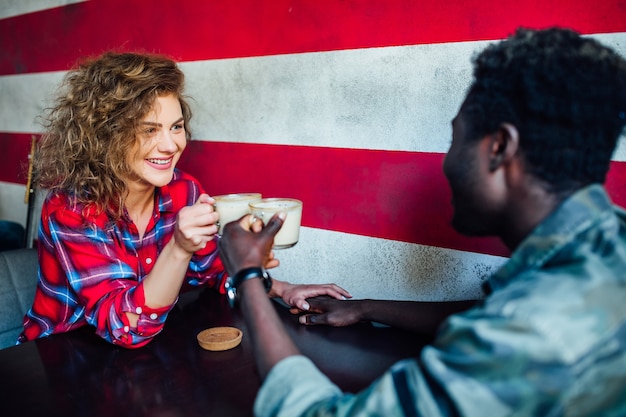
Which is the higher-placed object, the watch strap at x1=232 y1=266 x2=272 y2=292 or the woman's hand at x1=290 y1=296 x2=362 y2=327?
the watch strap at x1=232 y1=266 x2=272 y2=292

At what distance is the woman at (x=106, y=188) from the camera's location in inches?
64.6

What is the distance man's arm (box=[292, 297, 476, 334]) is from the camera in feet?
4.81

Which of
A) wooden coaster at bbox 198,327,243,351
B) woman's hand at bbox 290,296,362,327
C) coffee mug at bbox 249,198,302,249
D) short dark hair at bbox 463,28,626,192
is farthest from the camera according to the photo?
woman's hand at bbox 290,296,362,327

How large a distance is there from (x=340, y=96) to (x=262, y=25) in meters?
0.51

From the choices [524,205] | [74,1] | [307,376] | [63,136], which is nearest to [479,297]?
[524,205]

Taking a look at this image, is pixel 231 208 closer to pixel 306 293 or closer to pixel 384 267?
pixel 306 293

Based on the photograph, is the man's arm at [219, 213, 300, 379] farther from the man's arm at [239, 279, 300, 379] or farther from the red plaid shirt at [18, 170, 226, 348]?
the red plaid shirt at [18, 170, 226, 348]

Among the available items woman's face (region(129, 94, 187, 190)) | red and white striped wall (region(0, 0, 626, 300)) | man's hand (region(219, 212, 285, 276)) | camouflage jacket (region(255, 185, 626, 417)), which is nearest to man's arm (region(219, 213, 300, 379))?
man's hand (region(219, 212, 285, 276))

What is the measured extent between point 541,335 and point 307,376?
40cm

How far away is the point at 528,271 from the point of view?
2.87ft

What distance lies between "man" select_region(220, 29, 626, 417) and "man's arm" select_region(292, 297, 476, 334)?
42 cm

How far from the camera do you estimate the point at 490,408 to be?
737 mm

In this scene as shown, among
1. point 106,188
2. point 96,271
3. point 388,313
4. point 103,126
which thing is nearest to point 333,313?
point 388,313

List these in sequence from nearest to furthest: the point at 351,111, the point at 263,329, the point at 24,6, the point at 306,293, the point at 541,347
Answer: the point at 541,347 → the point at 263,329 → the point at 306,293 → the point at 351,111 → the point at 24,6
